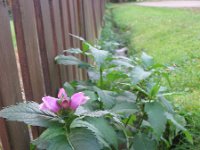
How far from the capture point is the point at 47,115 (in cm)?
138

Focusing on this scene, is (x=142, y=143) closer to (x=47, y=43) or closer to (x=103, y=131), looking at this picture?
(x=103, y=131)

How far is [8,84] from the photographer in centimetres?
157

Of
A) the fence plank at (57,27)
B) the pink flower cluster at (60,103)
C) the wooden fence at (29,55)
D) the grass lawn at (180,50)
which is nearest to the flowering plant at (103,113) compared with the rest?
the pink flower cluster at (60,103)

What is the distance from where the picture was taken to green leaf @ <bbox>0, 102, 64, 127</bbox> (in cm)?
131

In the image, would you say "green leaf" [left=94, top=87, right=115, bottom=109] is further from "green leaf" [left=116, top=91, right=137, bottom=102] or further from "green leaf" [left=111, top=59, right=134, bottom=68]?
"green leaf" [left=111, top=59, right=134, bottom=68]

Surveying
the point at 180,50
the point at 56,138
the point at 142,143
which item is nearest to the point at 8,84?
the point at 56,138

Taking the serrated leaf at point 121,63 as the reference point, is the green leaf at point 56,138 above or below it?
below

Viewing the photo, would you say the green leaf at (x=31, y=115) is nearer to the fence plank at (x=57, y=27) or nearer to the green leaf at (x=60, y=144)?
the green leaf at (x=60, y=144)

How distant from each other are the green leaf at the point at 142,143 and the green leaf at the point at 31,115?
2.20 ft

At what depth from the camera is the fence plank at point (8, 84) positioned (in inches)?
59.7

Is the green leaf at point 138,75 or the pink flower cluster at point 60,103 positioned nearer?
the pink flower cluster at point 60,103

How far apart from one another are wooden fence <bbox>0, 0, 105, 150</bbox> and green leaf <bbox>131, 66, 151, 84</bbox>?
547mm

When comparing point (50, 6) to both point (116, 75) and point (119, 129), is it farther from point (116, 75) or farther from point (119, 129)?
point (119, 129)

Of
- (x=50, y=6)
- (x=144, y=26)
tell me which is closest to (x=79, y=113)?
(x=50, y=6)
